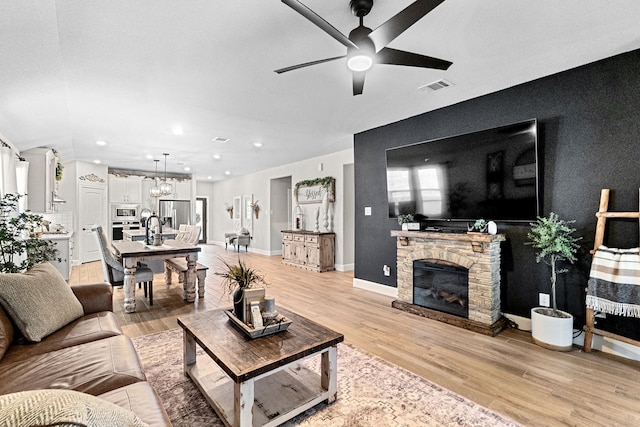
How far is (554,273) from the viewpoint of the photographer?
2846 millimetres

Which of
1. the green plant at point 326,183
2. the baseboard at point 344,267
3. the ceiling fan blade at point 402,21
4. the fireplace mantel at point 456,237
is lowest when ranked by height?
the baseboard at point 344,267

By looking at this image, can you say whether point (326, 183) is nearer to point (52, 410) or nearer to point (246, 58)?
point (246, 58)

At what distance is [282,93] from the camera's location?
3.42m

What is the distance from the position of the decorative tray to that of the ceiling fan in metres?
1.82

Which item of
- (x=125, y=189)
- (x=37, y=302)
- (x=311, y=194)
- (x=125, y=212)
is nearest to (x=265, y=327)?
(x=37, y=302)

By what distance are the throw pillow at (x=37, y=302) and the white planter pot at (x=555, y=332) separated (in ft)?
12.9

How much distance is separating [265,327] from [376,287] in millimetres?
3135

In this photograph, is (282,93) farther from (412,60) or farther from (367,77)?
(412,60)

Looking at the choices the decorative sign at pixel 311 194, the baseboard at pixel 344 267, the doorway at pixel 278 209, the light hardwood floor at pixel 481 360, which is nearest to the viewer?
the light hardwood floor at pixel 481 360

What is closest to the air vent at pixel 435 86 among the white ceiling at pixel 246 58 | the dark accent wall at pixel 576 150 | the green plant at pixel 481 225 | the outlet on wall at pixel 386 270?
the white ceiling at pixel 246 58

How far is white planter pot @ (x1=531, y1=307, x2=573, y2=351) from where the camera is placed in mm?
2701

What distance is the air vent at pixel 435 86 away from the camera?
3125 millimetres

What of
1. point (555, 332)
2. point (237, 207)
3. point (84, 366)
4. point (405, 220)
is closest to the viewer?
point (84, 366)

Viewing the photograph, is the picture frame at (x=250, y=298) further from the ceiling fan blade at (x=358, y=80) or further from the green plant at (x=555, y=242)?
the green plant at (x=555, y=242)
